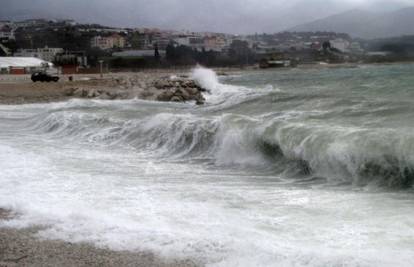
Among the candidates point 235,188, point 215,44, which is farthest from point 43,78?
point 215,44

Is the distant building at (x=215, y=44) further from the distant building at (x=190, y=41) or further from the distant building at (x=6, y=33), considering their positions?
the distant building at (x=6, y=33)

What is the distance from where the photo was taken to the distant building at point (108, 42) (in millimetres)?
136175

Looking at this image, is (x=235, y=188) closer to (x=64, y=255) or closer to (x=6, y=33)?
(x=64, y=255)

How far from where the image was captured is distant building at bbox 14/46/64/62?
120938 millimetres

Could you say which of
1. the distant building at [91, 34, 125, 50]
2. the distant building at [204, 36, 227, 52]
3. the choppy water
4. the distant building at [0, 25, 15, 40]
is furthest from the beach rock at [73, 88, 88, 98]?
the distant building at [0, 25, 15, 40]

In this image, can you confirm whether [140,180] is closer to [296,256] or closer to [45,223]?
[45,223]

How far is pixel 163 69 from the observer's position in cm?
10969

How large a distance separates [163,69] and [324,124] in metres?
97.8

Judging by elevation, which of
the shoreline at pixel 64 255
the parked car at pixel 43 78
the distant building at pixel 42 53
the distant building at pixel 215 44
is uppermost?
the distant building at pixel 215 44

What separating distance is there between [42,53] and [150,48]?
930 inches

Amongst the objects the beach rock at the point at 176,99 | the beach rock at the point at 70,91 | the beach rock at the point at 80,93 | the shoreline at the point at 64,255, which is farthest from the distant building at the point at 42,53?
the shoreline at the point at 64,255

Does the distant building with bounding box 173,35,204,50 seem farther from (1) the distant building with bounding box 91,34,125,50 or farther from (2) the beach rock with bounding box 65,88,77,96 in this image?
(2) the beach rock with bounding box 65,88,77,96

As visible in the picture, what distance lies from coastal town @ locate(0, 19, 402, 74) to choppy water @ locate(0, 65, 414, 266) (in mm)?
8996

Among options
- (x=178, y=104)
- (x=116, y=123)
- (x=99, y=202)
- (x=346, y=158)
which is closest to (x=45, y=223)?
(x=99, y=202)
